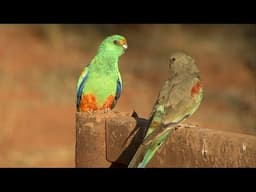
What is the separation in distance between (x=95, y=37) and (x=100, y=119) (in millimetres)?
15630

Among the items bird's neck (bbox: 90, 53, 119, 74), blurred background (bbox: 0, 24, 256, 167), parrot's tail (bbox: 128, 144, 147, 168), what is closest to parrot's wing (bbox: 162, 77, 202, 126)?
parrot's tail (bbox: 128, 144, 147, 168)

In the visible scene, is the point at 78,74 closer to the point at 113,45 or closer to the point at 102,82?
the point at 113,45

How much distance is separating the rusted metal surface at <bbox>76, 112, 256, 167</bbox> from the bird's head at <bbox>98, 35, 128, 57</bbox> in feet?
6.48

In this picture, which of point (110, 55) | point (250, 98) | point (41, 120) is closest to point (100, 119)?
point (110, 55)

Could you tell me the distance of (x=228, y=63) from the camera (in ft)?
58.4

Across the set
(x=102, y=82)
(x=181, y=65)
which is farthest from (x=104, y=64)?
(x=181, y=65)

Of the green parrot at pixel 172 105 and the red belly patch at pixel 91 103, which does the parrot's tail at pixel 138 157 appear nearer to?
the green parrot at pixel 172 105

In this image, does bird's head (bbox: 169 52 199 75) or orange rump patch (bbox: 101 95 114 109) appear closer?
bird's head (bbox: 169 52 199 75)

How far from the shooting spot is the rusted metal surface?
2922 millimetres

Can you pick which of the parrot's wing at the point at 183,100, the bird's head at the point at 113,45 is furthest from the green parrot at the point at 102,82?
the parrot's wing at the point at 183,100

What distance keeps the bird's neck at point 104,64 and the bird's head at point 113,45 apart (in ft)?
0.25

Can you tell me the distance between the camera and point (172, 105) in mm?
3896

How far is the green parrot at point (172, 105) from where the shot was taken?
334 cm

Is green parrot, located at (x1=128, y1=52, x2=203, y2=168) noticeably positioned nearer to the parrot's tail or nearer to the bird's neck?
the parrot's tail
